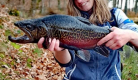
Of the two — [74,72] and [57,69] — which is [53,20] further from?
[57,69]

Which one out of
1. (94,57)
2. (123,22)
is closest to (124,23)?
(123,22)

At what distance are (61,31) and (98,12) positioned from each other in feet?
3.48

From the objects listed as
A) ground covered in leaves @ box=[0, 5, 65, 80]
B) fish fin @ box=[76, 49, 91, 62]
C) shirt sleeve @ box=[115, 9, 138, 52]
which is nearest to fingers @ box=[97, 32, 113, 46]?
fish fin @ box=[76, 49, 91, 62]

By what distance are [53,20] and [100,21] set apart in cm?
106

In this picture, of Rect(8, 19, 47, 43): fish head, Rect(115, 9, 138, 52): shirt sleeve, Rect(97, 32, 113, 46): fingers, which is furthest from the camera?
Rect(115, 9, 138, 52): shirt sleeve

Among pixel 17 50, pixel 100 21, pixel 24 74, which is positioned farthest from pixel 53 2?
pixel 100 21

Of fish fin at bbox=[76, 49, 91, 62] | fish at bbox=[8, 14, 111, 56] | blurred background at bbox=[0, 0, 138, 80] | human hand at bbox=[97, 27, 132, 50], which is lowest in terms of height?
blurred background at bbox=[0, 0, 138, 80]

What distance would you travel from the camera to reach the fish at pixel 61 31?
73.0 inches

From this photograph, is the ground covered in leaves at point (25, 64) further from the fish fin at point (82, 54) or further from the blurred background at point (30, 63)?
the fish fin at point (82, 54)

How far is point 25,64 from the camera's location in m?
5.89

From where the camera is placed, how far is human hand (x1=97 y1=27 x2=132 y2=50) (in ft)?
6.60

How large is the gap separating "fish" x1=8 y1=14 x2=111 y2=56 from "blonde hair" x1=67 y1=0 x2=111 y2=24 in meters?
0.77

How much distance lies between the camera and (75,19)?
190 cm

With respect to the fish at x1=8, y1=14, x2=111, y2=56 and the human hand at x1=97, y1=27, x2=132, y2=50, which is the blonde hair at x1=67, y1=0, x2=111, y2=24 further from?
the fish at x1=8, y1=14, x2=111, y2=56
